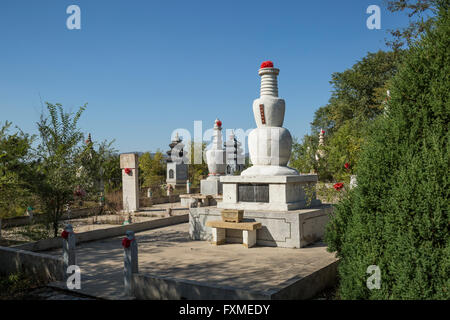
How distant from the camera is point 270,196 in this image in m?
10.6

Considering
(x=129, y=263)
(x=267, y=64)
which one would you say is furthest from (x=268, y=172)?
(x=129, y=263)

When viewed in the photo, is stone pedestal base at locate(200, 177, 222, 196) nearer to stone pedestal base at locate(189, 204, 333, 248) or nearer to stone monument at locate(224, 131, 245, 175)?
stone monument at locate(224, 131, 245, 175)

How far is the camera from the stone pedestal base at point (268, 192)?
10367 mm

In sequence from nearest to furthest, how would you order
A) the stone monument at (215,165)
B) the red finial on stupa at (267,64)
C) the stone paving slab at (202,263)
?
the stone paving slab at (202,263) < the red finial on stupa at (267,64) < the stone monument at (215,165)

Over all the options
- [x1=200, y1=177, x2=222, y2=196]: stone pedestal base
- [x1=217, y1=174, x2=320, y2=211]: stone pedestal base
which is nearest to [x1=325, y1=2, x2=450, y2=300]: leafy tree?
[x1=217, y1=174, x2=320, y2=211]: stone pedestal base

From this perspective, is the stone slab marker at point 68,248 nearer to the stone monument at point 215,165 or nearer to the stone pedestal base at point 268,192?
the stone pedestal base at point 268,192

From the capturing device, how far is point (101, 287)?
21.3ft

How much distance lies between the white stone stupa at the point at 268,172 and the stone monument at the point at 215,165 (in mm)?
9344

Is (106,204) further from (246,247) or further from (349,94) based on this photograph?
(349,94)

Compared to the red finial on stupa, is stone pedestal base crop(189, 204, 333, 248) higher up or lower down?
lower down

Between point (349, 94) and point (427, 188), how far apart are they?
3716cm

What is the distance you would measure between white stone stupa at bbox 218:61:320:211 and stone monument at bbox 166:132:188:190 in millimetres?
18084

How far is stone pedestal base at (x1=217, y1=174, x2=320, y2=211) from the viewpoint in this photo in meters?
10.4

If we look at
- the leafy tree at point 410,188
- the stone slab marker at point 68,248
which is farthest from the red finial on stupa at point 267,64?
the stone slab marker at point 68,248
